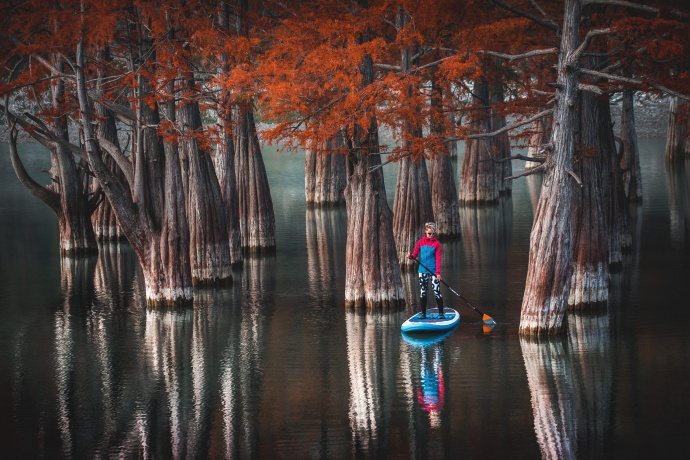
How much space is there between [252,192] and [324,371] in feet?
35.6

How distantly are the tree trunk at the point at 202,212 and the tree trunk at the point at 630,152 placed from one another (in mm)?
15673

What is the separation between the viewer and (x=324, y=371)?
48.3ft

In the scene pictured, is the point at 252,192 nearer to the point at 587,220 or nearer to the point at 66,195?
the point at 66,195

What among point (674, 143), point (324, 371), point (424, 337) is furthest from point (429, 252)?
point (674, 143)

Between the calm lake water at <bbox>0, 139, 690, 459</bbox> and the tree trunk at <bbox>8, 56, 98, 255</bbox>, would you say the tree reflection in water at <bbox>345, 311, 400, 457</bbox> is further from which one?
the tree trunk at <bbox>8, 56, 98, 255</bbox>

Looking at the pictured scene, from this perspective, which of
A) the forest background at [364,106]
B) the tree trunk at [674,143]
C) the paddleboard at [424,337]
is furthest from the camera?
the tree trunk at [674,143]

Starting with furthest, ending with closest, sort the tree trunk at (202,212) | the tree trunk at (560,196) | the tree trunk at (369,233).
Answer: the tree trunk at (202,212) → the tree trunk at (369,233) → the tree trunk at (560,196)

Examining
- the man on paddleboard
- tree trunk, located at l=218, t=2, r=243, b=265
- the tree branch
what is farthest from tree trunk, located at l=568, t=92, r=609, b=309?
the tree branch

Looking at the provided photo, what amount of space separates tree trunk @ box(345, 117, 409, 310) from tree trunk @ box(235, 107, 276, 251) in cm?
605

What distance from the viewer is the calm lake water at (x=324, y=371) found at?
11641 mm

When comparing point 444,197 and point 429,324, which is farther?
point 444,197

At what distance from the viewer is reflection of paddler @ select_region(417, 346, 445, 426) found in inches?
502

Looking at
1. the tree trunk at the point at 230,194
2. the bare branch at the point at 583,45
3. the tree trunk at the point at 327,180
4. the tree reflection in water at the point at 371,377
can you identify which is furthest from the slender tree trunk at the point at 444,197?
the bare branch at the point at 583,45

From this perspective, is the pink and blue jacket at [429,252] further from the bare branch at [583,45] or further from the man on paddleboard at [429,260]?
the bare branch at [583,45]
